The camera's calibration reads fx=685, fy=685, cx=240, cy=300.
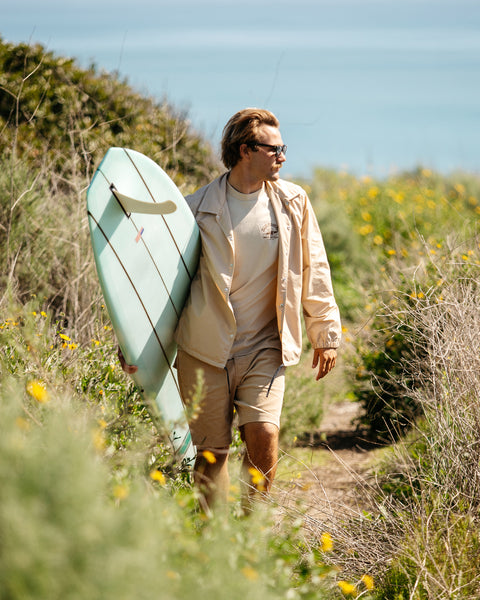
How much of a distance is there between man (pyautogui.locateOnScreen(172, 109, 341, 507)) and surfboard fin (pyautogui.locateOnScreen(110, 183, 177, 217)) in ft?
1.14

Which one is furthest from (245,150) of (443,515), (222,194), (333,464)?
(333,464)

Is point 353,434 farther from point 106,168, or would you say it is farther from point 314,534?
point 106,168

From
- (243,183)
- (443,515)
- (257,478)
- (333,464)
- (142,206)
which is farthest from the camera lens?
(333,464)

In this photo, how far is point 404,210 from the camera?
1130 cm

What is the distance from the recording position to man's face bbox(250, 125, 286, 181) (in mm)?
3320

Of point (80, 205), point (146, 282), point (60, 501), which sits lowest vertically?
point (60, 501)

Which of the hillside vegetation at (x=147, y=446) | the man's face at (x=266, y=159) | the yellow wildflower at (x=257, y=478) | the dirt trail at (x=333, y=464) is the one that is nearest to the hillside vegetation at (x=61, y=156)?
the hillside vegetation at (x=147, y=446)

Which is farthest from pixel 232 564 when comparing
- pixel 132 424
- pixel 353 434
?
pixel 353 434

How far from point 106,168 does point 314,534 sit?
5.94 feet

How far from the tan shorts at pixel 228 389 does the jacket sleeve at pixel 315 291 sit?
10.2 inches

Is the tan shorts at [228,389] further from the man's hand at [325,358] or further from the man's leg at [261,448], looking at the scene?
the man's hand at [325,358]

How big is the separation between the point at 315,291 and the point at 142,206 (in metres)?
1.00

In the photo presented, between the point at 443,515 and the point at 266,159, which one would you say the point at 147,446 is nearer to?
the point at 443,515

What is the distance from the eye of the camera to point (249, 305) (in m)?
3.34
